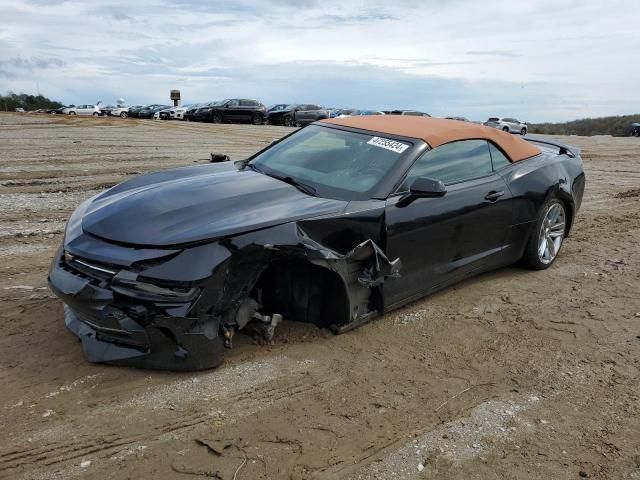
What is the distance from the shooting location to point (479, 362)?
11.6 feet

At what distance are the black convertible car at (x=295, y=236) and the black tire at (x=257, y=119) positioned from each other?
28.3 meters

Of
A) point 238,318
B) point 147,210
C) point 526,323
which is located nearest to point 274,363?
point 238,318

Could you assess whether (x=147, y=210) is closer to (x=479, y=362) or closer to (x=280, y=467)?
(x=280, y=467)

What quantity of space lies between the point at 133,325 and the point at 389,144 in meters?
2.28

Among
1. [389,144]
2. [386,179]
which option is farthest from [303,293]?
[389,144]

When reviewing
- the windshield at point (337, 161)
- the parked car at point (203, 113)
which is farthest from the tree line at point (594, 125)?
the windshield at point (337, 161)

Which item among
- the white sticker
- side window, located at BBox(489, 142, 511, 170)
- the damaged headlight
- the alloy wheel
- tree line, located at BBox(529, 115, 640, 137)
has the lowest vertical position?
tree line, located at BBox(529, 115, 640, 137)

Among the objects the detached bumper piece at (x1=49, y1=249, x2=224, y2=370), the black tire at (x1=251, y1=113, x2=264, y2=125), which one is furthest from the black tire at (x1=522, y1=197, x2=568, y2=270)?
the black tire at (x1=251, y1=113, x2=264, y2=125)

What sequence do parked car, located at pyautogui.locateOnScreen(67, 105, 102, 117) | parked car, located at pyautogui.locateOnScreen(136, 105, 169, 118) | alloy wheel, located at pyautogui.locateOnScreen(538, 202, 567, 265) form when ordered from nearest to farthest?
alloy wheel, located at pyautogui.locateOnScreen(538, 202, 567, 265) < parked car, located at pyautogui.locateOnScreen(136, 105, 169, 118) < parked car, located at pyautogui.locateOnScreen(67, 105, 102, 117)

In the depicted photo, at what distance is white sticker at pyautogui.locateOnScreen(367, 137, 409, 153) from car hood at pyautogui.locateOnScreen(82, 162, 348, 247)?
76 centimetres

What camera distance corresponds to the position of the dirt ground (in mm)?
2521

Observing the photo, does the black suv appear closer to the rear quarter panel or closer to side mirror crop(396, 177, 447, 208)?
the rear quarter panel

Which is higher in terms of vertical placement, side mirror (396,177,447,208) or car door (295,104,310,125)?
side mirror (396,177,447,208)

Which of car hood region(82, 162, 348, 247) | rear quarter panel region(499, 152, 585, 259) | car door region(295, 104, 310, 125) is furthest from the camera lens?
car door region(295, 104, 310, 125)
